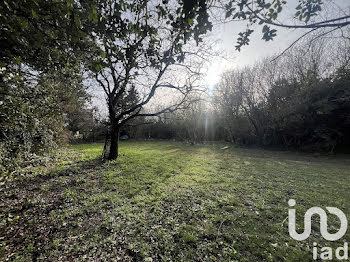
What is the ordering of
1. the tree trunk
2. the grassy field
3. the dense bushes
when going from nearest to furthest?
the grassy field
the dense bushes
the tree trunk

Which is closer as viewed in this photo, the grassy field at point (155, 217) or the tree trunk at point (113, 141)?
the grassy field at point (155, 217)

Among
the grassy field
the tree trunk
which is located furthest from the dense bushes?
the tree trunk

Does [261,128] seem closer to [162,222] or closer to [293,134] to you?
[293,134]

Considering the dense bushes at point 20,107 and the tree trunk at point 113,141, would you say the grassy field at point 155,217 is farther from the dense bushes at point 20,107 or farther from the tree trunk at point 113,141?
the tree trunk at point 113,141

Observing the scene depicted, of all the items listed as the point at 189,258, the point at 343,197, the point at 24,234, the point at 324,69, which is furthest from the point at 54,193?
the point at 324,69

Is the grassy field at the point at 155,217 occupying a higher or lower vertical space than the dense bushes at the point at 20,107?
lower

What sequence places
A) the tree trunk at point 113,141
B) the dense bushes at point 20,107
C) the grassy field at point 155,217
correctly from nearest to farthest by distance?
the grassy field at point 155,217
the dense bushes at point 20,107
the tree trunk at point 113,141

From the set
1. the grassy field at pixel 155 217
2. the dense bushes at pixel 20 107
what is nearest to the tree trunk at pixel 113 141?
the grassy field at pixel 155 217

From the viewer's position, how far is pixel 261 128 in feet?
45.1

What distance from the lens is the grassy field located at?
1.79 meters

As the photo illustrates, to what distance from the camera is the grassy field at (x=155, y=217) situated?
5.87ft

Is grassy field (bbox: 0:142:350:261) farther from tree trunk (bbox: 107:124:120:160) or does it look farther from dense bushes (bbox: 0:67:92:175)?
tree trunk (bbox: 107:124:120:160)

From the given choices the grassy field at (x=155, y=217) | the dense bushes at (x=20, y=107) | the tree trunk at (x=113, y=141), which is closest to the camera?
the grassy field at (x=155, y=217)

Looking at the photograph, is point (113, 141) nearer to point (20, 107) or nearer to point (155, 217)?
point (20, 107)
